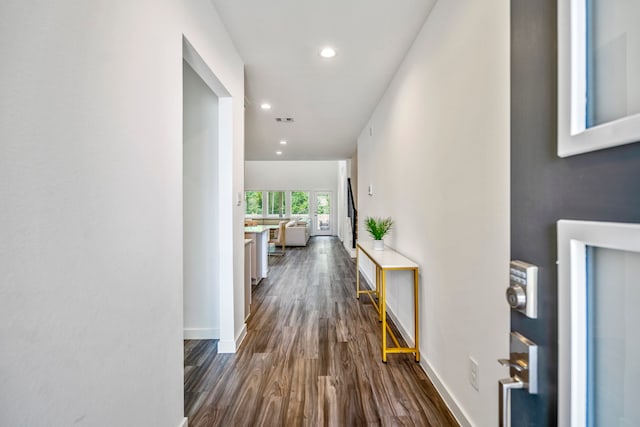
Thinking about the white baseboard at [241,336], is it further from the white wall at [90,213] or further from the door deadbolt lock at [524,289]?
the door deadbolt lock at [524,289]

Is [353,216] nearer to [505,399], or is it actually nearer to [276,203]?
[276,203]

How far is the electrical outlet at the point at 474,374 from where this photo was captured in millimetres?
1511

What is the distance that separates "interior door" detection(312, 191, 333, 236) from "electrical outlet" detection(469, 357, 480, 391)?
36.4 feet

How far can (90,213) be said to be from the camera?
0.96m

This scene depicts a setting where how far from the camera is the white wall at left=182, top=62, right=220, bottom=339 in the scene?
2.70 metres

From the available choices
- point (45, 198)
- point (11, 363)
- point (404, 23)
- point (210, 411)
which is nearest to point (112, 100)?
point (45, 198)

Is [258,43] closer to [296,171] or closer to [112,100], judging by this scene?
[112,100]

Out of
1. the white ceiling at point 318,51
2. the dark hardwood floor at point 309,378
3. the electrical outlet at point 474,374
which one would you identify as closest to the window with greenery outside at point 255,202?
the white ceiling at point 318,51

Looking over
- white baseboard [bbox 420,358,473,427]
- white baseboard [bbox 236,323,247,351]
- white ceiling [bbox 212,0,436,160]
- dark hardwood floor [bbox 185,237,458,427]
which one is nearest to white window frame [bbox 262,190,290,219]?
white ceiling [bbox 212,0,436,160]

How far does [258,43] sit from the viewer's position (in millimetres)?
2545

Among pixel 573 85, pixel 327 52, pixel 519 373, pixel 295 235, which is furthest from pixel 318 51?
pixel 295 235

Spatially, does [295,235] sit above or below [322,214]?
below

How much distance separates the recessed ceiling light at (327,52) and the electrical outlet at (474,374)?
2507 mm

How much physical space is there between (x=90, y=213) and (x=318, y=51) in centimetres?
234
